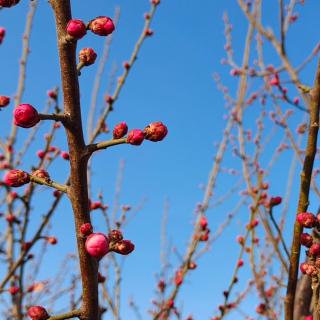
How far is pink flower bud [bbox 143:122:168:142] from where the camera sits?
1363 mm

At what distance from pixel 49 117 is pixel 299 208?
42.5 inches

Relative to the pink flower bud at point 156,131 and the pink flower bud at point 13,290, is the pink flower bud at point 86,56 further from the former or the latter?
the pink flower bud at point 13,290

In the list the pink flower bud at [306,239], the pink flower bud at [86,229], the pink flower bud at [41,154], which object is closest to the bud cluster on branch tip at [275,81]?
the pink flower bud at [41,154]

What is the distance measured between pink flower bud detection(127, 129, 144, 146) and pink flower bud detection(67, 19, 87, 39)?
0.32 metres

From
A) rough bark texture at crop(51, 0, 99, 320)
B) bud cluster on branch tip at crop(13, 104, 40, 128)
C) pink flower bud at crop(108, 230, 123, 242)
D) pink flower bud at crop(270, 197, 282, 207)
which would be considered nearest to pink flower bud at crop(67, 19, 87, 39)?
rough bark texture at crop(51, 0, 99, 320)

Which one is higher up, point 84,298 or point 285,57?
point 285,57

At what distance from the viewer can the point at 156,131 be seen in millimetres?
1364

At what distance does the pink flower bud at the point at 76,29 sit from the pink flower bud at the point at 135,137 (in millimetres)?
316

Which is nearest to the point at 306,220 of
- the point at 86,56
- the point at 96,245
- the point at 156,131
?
the point at 156,131

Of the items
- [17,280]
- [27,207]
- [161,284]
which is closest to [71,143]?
[27,207]

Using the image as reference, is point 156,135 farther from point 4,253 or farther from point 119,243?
point 4,253

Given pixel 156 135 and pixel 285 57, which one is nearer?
pixel 156 135

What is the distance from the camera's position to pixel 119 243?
4.49ft

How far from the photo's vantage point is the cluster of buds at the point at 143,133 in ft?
4.32
